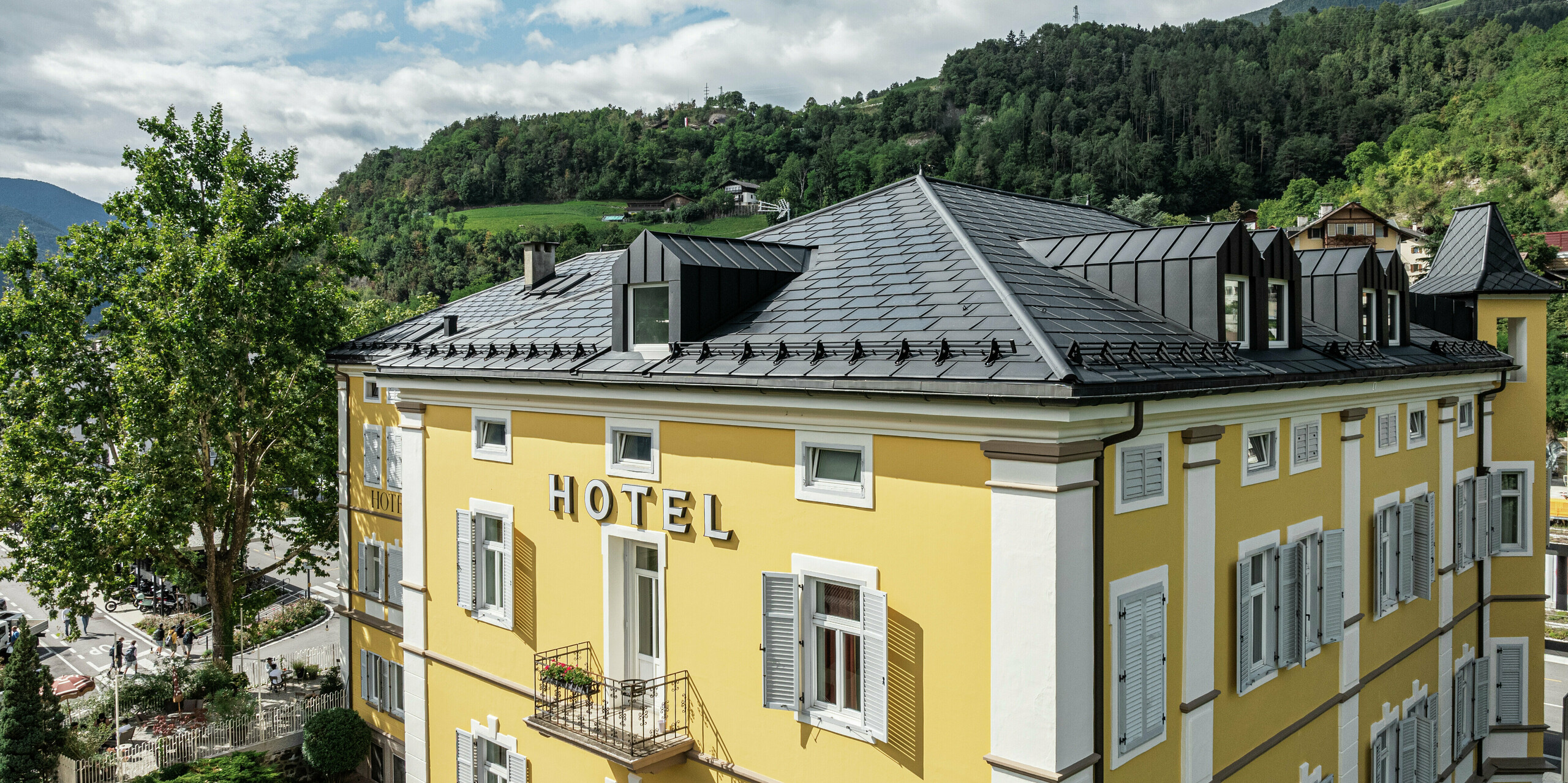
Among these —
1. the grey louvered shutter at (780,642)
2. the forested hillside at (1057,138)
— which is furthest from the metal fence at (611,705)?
the forested hillside at (1057,138)

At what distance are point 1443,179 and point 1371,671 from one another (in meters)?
106

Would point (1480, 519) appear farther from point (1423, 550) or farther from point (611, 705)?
point (611, 705)

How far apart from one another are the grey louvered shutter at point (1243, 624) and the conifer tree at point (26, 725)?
2532 centimetres

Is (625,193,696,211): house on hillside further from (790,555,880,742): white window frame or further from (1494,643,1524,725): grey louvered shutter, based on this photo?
(790,555,880,742): white window frame

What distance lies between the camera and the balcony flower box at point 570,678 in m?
12.7

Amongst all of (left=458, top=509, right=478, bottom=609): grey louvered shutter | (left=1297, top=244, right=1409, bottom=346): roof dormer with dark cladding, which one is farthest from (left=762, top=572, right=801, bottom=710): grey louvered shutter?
(left=1297, top=244, right=1409, bottom=346): roof dormer with dark cladding

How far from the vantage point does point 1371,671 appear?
15.4 m

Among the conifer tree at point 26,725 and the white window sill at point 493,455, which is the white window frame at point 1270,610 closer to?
the white window sill at point 493,455

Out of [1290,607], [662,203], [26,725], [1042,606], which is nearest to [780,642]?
[1042,606]

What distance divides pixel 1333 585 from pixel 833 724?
8.19 meters

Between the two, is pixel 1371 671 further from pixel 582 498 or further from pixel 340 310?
pixel 340 310

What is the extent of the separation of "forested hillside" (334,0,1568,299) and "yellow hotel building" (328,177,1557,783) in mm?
94056

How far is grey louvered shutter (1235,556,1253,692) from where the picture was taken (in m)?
11.6

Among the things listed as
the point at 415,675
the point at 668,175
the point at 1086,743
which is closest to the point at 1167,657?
the point at 1086,743
